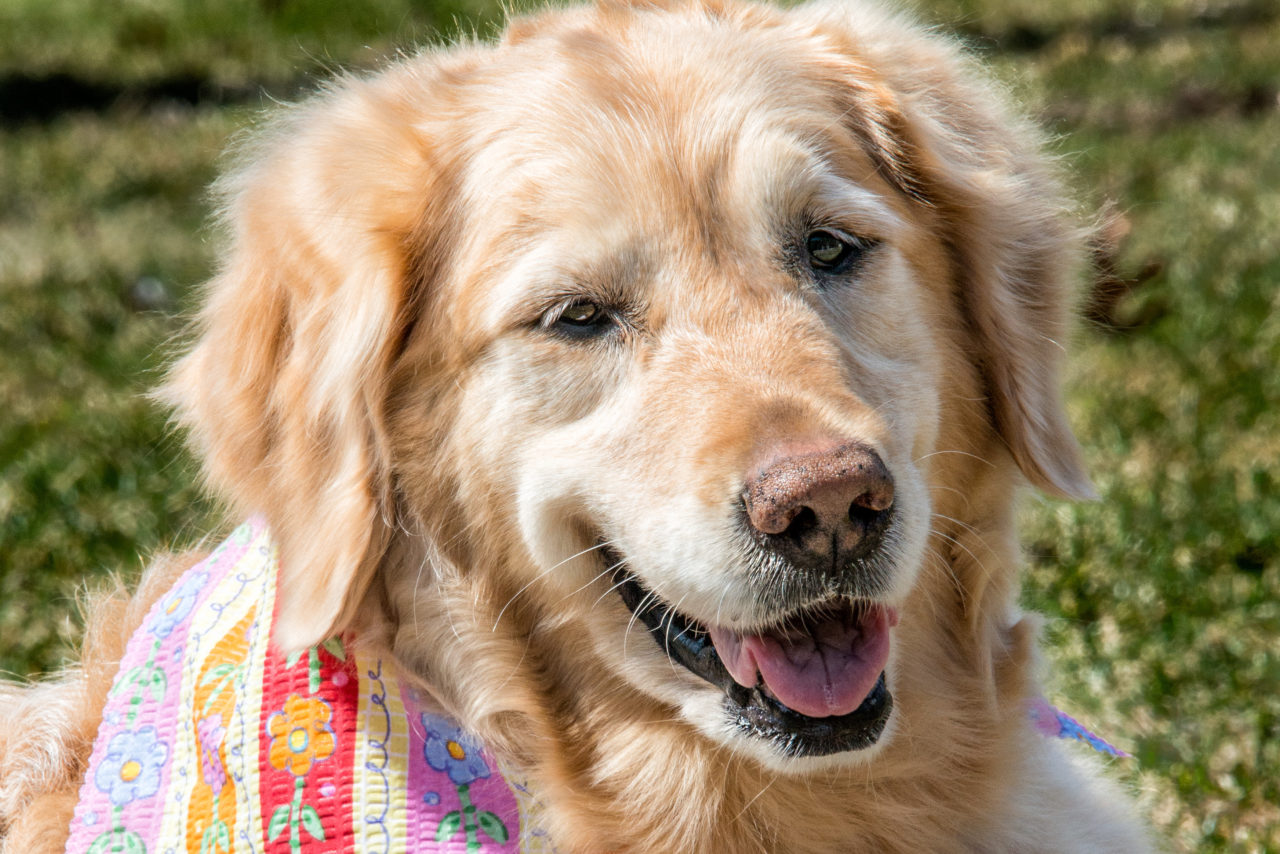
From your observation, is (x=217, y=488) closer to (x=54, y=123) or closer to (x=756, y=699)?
(x=756, y=699)

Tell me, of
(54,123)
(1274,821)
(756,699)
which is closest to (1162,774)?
(1274,821)

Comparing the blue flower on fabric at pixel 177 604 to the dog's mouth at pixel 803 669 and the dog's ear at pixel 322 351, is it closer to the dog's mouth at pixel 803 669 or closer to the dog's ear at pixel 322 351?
the dog's ear at pixel 322 351

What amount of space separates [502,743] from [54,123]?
35.6ft

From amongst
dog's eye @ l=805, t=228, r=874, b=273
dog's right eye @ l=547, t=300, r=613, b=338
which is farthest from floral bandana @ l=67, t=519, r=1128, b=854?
dog's eye @ l=805, t=228, r=874, b=273

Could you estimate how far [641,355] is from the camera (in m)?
2.67

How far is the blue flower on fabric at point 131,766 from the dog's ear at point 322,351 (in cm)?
48

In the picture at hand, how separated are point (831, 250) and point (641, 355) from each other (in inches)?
18.0

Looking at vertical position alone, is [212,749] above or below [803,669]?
below

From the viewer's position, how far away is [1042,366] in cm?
306

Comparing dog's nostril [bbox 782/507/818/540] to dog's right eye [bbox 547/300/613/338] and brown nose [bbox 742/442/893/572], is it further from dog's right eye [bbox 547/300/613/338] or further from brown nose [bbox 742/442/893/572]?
dog's right eye [bbox 547/300/613/338]

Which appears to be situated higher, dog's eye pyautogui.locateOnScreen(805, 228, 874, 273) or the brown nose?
dog's eye pyautogui.locateOnScreen(805, 228, 874, 273)

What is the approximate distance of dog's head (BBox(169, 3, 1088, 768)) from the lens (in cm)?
253

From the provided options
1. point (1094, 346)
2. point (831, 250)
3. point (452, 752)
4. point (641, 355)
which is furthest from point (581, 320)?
point (1094, 346)

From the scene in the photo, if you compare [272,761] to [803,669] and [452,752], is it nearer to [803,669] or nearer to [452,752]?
[452,752]
